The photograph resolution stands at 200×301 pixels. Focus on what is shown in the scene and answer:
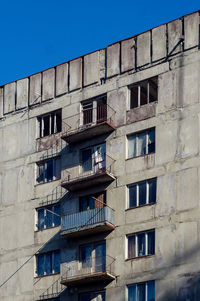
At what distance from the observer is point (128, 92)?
59656 mm

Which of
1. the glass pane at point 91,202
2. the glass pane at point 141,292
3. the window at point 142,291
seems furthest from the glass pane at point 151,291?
A: the glass pane at point 91,202

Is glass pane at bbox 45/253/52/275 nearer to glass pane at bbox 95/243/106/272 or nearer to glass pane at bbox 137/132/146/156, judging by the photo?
glass pane at bbox 95/243/106/272

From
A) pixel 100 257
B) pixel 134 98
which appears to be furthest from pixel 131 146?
pixel 100 257

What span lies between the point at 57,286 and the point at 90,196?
614 cm

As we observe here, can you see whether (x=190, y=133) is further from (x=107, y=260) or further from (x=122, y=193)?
(x=107, y=260)

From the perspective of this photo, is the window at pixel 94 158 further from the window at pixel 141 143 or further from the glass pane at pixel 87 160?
the window at pixel 141 143

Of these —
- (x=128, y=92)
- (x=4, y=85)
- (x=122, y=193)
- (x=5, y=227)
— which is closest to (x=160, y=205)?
(x=122, y=193)

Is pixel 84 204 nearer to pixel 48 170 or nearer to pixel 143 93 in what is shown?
pixel 48 170

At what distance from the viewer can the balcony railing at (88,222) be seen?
56.6 m

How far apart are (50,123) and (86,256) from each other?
10887 mm

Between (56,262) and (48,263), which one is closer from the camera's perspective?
(56,262)

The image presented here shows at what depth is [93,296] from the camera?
185 ft

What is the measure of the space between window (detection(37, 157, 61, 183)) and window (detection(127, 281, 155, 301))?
10409 millimetres

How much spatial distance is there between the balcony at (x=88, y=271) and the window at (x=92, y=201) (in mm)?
3544
